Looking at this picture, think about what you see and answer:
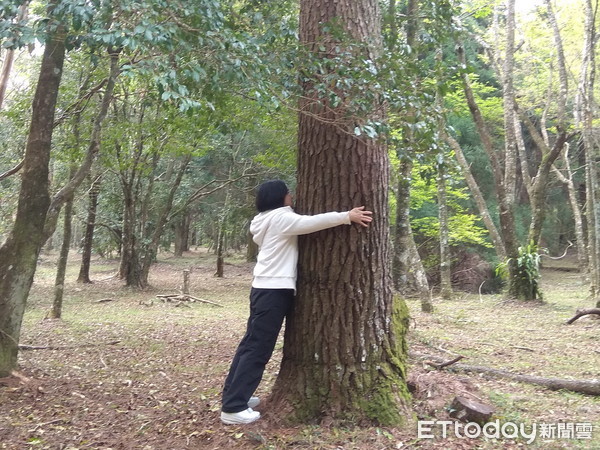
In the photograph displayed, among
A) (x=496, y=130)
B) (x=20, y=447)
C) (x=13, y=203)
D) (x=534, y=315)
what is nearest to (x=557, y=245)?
(x=496, y=130)

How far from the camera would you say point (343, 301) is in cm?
365

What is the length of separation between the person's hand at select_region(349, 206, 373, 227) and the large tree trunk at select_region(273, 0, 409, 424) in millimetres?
81

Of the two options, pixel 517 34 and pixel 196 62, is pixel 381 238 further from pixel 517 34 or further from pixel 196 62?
pixel 517 34

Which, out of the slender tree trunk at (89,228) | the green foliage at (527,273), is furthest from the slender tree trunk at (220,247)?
the green foliage at (527,273)

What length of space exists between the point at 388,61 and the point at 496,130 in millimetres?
19511

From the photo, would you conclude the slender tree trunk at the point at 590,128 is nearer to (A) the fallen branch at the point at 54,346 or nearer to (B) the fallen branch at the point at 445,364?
(B) the fallen branch at the point at 445,364

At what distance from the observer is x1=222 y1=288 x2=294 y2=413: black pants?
3.64 m

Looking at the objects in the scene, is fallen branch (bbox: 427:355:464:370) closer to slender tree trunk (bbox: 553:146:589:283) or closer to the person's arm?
the person's arm

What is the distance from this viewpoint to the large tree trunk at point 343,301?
11.8 ft

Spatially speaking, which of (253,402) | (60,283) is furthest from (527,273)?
(60,283)

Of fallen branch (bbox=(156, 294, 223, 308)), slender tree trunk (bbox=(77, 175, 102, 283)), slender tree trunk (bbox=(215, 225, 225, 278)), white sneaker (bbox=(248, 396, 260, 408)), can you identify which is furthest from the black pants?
slender tree trunk (bbox=(215, 225, 225, 278))

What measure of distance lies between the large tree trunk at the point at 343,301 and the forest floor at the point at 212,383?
0.71ft

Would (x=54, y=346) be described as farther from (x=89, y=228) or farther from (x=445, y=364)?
(x=89, y=228)

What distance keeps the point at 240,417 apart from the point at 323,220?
63.5 inches
